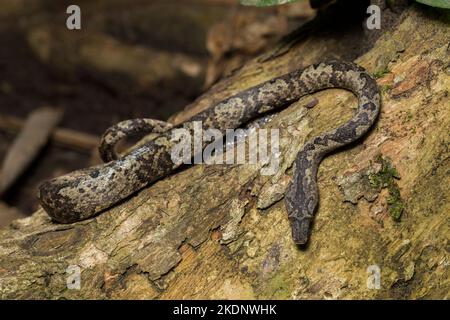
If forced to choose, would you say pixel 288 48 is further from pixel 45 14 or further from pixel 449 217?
pixel 45 14

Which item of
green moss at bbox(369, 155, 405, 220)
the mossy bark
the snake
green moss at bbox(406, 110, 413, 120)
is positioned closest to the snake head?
the snake

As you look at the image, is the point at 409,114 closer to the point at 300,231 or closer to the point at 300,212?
the point at 300,212

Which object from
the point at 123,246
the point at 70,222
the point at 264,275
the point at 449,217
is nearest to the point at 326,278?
the point at 264,275

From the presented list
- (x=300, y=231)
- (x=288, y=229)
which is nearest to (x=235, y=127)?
(x=288, y=229)

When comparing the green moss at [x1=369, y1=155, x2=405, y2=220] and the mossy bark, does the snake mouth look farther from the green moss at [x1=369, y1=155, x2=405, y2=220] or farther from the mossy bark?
the green moss at [x1=369, y1=155, x2=405, y2=220]

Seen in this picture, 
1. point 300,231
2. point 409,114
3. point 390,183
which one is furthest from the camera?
point 409,114

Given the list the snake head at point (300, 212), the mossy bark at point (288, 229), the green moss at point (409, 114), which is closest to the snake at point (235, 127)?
the snake head at point (300, 212)

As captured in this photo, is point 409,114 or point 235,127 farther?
point 235,127
